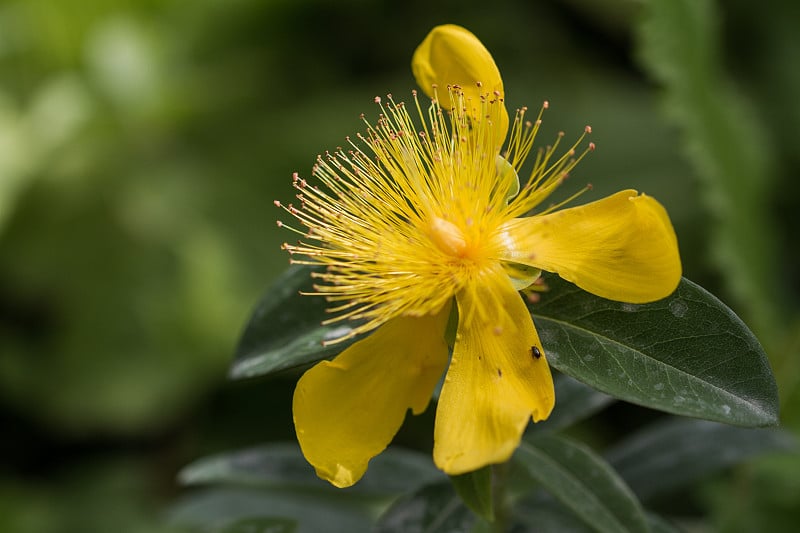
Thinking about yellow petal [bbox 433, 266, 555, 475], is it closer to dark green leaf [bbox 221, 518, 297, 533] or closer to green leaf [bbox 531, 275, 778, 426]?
green leaf [bbox 531, 275, 778, 426]

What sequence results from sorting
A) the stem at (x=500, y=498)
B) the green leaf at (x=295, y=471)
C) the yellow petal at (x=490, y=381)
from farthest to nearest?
the green leaf at (x=295, y=471) < the stem at (x=500, y=498) < the yellow petal at (x=490, y=381)

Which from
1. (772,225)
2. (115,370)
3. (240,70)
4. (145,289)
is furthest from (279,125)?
(772,225)

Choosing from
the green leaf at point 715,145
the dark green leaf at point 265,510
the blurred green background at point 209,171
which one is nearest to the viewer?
the dark green leaf at point 265,510

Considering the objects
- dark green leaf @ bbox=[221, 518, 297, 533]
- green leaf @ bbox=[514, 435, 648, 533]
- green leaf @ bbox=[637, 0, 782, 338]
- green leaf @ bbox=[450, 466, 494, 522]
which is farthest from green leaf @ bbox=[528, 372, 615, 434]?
green leaf @ bbox=[637, 0, 782, 338]

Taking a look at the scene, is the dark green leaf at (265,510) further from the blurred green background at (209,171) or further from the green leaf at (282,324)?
the blurred green background at (209,171)

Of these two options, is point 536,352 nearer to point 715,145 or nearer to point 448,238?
point 448,238

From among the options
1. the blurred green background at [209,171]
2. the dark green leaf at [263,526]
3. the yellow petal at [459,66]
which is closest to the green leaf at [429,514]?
the dark green leaf at [263,526]
